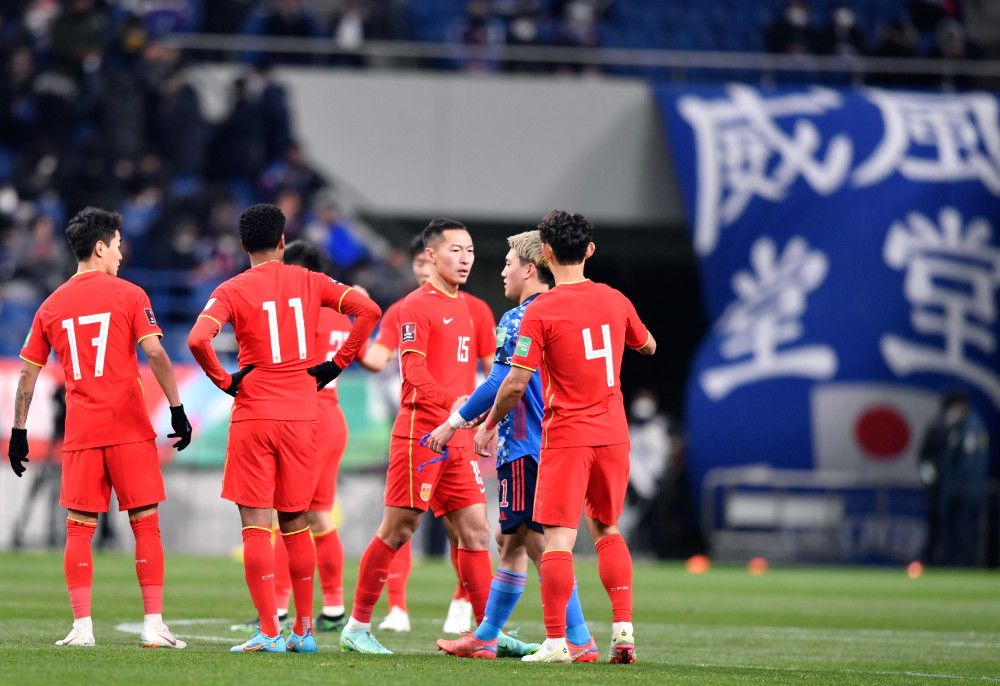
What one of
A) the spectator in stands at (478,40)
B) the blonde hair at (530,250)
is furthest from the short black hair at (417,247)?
the spectator in stands at (478,40)

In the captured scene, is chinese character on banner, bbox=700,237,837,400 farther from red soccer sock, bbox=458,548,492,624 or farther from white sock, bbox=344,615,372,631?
white sock, bbox=344,615,372,631

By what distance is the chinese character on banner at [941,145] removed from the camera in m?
23.0

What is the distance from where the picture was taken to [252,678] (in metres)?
6.84

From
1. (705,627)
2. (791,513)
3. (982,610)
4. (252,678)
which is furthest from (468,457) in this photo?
(791,513)

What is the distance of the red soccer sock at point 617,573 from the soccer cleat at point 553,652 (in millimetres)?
293

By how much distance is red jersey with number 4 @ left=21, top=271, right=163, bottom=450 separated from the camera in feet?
27.3

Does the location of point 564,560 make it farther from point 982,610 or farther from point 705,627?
point 982,610

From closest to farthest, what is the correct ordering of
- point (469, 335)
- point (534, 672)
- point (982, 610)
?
point (534, 672)
point (469, 335)
point (982, 610)

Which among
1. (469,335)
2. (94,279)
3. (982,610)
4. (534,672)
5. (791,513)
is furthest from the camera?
(791,513)

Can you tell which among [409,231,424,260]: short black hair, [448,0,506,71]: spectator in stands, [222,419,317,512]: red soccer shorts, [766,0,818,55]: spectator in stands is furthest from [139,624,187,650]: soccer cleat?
[766,0,818,55]: spectator in stands

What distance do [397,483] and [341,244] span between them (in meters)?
14.6

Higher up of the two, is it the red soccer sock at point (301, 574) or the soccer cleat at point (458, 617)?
the red soccer sock at point (301, 574)

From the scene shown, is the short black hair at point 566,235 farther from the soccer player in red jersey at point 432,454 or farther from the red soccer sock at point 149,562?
the red soccer sock at point 149,562

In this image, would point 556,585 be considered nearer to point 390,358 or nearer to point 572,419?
point 572,419
